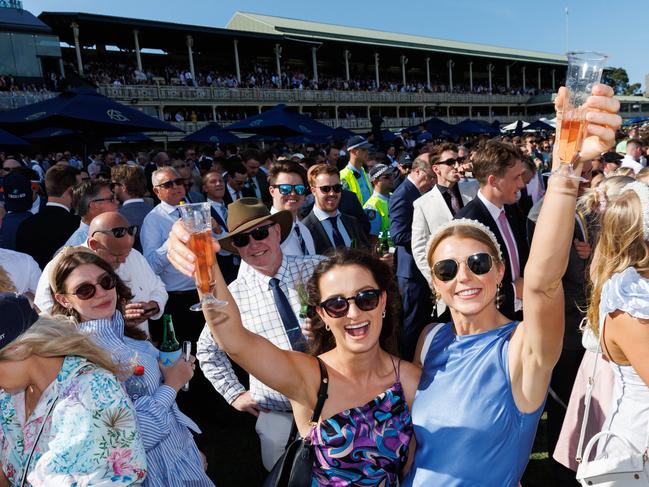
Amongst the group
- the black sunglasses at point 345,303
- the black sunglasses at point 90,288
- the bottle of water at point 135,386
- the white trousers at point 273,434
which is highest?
the black sunglasses at point 90,288

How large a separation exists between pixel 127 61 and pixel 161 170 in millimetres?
33320

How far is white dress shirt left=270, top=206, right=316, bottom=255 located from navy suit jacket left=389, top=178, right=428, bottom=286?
38.3 inches

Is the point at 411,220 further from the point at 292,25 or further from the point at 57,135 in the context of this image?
the point at 292,25

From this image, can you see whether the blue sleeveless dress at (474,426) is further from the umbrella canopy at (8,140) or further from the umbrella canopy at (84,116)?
the umbrella canopy at (8,140)

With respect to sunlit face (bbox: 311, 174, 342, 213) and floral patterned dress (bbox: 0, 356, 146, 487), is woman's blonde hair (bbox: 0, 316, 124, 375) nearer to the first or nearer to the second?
floral patterned dress (bbox: 0, 356, 146, 487)

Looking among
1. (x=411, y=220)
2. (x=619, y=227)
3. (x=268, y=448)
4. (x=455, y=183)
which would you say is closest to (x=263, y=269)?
(x=268, y=448)

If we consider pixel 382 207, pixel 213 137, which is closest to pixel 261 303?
pixel 382 207

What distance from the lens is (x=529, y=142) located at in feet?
41.1

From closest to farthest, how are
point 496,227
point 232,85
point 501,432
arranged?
point 501,432
point 496,227
point 232,85

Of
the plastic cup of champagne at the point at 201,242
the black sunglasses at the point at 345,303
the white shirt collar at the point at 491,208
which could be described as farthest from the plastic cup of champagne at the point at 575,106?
the white shirt collar at the point at 491,208

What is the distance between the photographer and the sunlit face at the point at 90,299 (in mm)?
2566

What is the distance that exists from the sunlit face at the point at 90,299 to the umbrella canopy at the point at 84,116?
18.1 ft

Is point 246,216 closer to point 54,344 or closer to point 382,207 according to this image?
point 54,344

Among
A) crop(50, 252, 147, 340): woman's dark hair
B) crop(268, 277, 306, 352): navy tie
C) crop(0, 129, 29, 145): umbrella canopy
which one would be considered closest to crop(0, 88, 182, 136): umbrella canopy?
crop(0, 129, 29, 145): umbrella canopy
